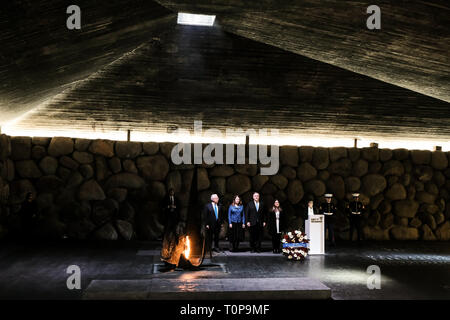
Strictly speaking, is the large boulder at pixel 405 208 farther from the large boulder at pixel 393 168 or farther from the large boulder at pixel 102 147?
the large boulder at pixel 102 147

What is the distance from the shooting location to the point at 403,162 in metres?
13.1

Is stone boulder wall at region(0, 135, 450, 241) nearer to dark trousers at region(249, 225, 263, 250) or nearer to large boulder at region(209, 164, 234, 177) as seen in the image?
large boulder at region(209, 164, 234, 177)

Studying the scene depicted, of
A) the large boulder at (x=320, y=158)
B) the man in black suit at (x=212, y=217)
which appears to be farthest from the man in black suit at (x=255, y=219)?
the large boulder at (x=320, y=158)

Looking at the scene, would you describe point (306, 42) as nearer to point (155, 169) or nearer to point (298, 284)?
point (298, 284)

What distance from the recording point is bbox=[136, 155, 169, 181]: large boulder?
12156 millimetres

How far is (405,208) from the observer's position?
1298 cm

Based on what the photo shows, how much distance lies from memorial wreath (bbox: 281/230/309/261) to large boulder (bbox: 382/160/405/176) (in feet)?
16.6

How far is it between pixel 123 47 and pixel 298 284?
542 cm

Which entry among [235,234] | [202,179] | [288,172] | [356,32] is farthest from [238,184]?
[356,32]

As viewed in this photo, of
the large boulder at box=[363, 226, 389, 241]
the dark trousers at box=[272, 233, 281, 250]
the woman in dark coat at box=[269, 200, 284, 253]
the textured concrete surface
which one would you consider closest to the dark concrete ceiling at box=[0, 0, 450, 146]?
the woman in dark coat at box=[269, 200, 284, 253]

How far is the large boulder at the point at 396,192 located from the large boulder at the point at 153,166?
259 inches

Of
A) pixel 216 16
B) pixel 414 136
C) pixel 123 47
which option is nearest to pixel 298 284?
pixel 216 16

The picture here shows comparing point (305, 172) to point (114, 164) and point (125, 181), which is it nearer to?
point (125, 181)

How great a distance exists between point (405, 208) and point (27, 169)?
10.7 meters
